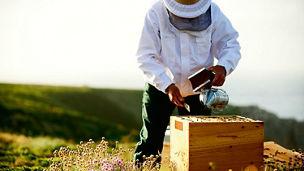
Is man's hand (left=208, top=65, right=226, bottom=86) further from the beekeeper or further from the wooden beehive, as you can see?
the wooden beehive

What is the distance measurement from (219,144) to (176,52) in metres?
1.02

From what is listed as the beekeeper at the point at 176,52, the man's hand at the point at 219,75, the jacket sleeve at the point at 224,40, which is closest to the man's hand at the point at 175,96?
the beekeeper at the point at 176,52

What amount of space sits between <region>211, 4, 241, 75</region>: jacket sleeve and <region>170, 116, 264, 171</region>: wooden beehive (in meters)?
0.77

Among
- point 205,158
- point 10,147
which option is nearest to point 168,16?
point 205,158

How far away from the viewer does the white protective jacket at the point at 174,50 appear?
10.5ft

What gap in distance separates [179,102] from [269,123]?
6111 millimetres

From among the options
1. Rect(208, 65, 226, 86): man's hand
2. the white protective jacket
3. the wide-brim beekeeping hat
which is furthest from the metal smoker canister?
the wide-brim beekeeping hat

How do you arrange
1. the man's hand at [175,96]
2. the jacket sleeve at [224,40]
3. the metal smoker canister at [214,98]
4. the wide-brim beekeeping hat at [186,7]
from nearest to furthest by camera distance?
the metal smoker canister at [214,98], the man's hand at [175,96], the wide-brim beekeeping hat at [186,7], the jacket sleeve at [224,40]

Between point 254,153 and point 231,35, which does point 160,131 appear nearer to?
point 254,153

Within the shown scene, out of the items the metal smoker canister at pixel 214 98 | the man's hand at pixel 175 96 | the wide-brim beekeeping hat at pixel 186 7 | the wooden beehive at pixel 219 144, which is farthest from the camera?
the wide-brim beekeeping hat at pixel 186 7

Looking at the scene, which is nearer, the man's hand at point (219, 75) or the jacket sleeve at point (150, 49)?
the man's hand at point (219, 75)

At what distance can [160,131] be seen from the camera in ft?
11.2

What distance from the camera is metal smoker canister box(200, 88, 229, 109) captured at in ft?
9.16

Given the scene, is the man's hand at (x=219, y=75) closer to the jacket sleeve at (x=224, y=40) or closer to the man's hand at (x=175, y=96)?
the jacket sleeve at (x=224, y=40)
